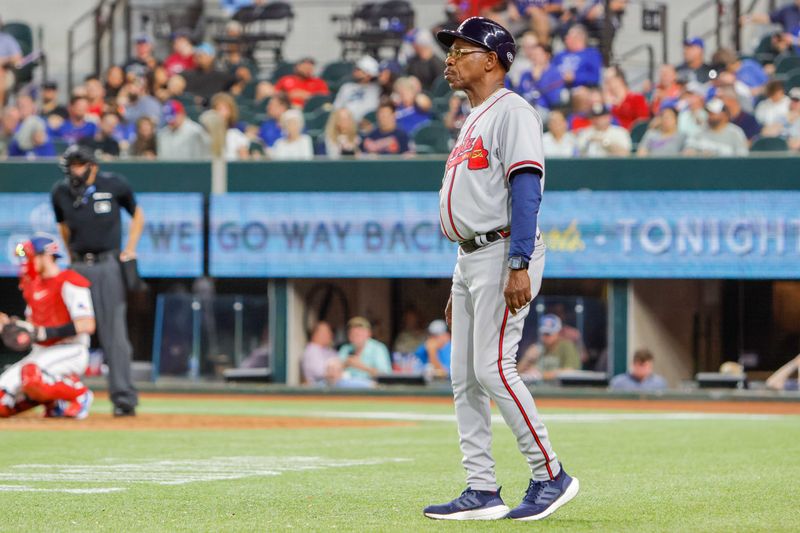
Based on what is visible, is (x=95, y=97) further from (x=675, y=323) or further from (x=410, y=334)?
(x=675, y=323)

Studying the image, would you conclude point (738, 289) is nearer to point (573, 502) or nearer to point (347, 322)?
point (347, 322)

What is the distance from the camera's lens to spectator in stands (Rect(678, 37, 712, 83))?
20.2 m

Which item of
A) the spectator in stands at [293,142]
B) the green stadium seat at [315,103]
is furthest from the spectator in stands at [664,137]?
the green stadium seat at [315,103]

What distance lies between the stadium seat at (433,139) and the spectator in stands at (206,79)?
4583 millimetres

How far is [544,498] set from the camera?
18.3 ft

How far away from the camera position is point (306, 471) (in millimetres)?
7965

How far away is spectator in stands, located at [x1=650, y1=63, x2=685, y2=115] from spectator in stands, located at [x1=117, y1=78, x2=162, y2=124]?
7181 millimetres

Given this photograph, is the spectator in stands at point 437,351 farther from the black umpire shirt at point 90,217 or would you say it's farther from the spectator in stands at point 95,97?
the black umpire shirt at point 90,217

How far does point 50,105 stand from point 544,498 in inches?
737

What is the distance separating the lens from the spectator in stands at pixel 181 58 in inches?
928

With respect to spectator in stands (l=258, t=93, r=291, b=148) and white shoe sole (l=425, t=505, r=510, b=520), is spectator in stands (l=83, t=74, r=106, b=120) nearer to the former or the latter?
spectator in stands (l=258, t=93, r=291, b=148)

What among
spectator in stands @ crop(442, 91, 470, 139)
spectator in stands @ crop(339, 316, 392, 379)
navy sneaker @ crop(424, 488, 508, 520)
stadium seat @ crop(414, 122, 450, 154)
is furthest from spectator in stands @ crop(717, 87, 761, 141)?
navy sneaker @ crop(424, 488, 508, 520)

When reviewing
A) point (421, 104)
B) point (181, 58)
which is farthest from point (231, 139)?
point (181, 58)

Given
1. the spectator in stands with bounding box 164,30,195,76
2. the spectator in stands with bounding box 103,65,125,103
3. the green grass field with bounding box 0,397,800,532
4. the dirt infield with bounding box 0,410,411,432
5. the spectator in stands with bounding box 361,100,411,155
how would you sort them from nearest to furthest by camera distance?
the green grass field with bounding box 0,397,800,532 → the dirt infield with bounding box 0,410,411,432 → the spectator in stands with bounding box 361,100,411,155 → the spectator in stands with bounding box 103,65,125,103 → the spectator in stands with bounding box 164,30,195,76
